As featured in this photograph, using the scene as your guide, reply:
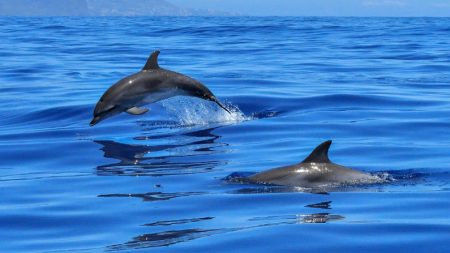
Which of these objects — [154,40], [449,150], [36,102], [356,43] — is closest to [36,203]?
[449,150]

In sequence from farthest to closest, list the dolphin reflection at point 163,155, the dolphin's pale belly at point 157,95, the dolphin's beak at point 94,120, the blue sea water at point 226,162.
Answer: the dolphin's pale belly at point 157,95, the dolphin's beak at point 94,120, the dolphin reflection at point 163,155, the blue sea water at point 226,162

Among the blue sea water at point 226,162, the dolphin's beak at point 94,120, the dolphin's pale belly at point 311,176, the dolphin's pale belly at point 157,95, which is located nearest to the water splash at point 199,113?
the blue sea water at point 226,162

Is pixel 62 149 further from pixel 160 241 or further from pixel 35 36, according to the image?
pixel 35 36

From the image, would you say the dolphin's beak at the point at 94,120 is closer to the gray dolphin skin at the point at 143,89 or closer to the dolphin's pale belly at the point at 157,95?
the gray dolphin skin at the point at 143,89

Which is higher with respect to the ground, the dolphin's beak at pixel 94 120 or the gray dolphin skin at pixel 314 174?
the dolphin's beak at pixel 94 120

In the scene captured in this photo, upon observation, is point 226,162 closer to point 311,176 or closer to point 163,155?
point 163,155

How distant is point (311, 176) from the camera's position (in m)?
9.92

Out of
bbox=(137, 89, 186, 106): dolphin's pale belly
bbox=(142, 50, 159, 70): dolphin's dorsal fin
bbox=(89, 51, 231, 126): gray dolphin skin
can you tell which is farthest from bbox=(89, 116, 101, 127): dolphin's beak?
bbox=(142, 50, 159, 70): dolphin's dorsal fin

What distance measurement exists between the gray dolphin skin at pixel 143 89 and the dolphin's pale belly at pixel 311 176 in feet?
11.5

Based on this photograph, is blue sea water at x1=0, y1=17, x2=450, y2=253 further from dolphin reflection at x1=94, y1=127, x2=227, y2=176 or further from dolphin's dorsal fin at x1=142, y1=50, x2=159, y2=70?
dolphin's dorsal fin at x1=142, y1=50, x2=159, y2=70

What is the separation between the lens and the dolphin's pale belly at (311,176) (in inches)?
390

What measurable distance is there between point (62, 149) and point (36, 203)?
3695mm

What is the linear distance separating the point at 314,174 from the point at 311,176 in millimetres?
39

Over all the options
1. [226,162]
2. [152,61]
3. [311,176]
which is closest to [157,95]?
[152,61]
